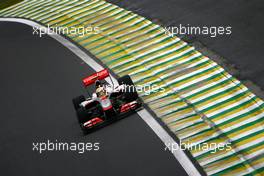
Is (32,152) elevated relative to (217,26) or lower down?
lower down

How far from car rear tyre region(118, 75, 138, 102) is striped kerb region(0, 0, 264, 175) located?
20.5 inches

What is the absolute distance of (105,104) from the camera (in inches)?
465

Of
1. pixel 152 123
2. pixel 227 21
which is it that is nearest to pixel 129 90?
pixel 152 123

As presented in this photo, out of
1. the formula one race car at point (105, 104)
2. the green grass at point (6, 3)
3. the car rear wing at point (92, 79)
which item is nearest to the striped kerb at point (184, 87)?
the formula one race car at point (105, 104)

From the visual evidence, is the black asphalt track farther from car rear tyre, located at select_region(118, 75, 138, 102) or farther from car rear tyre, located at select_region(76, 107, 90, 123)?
car rear tyre, located at select_region(76, 107, 90, 123)

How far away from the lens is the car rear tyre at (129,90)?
12.1m

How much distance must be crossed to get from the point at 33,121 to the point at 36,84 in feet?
7.01

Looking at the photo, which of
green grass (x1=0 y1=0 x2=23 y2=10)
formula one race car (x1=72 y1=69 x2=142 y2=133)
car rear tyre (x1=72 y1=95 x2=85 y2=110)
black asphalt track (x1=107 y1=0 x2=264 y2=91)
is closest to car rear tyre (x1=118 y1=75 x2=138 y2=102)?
formula one race car (x1=72 y1=69 x2=142 y2=133)

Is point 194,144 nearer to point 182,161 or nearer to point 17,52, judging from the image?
point 182,161

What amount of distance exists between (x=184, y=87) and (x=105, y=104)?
91.0 inches

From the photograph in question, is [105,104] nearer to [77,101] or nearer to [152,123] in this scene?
[77,101]

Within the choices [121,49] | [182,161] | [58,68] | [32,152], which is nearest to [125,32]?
[121,49]

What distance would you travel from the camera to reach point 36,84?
1479 centimetres

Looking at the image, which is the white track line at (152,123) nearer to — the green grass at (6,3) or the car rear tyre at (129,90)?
the car rear tyre at (129,90)
